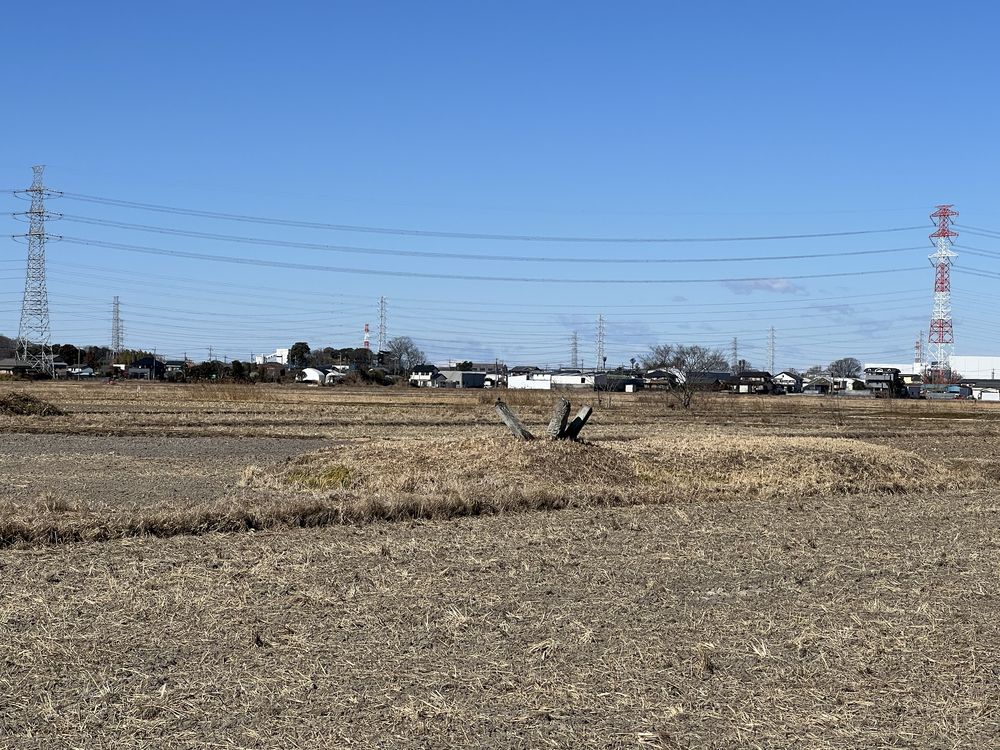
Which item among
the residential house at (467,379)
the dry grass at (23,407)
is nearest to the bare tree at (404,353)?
the residential house at (467,379)

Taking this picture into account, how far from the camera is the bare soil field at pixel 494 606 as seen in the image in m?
5.80

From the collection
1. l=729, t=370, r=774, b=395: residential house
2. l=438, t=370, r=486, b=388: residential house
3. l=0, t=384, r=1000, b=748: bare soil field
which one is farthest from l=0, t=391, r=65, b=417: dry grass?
l=438, t=370, r=486, b=388: residential house

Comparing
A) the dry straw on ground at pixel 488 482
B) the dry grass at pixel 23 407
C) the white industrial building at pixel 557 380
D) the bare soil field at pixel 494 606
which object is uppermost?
the white industrial building at pixel 557 380

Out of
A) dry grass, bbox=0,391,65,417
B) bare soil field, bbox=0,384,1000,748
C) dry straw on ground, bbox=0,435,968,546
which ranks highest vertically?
dry grass, bbox=0,391,65,417

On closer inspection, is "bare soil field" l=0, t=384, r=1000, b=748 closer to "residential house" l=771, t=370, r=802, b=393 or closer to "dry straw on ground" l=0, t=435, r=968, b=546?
"dry straw on ground" l=0, t=435, r=968, b=546

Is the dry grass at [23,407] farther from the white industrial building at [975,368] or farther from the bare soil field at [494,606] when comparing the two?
the white industrial building at [975,368]

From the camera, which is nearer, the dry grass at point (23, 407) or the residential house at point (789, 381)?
the dry grass at point (23, 407)

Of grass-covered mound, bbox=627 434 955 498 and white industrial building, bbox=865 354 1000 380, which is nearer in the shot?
grass-covered mound, bbox=627 434 955 498

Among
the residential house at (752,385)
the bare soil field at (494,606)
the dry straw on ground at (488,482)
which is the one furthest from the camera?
the residential house at (752,385)

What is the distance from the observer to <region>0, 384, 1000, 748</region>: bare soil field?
5801mm

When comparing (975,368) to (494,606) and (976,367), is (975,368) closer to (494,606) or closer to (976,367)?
(976,367)

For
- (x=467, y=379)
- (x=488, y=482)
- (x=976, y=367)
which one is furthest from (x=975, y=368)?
(x=488, y=482)

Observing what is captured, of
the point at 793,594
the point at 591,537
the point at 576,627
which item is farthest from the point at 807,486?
the point at 576,627

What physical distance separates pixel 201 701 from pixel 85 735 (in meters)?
0.71
